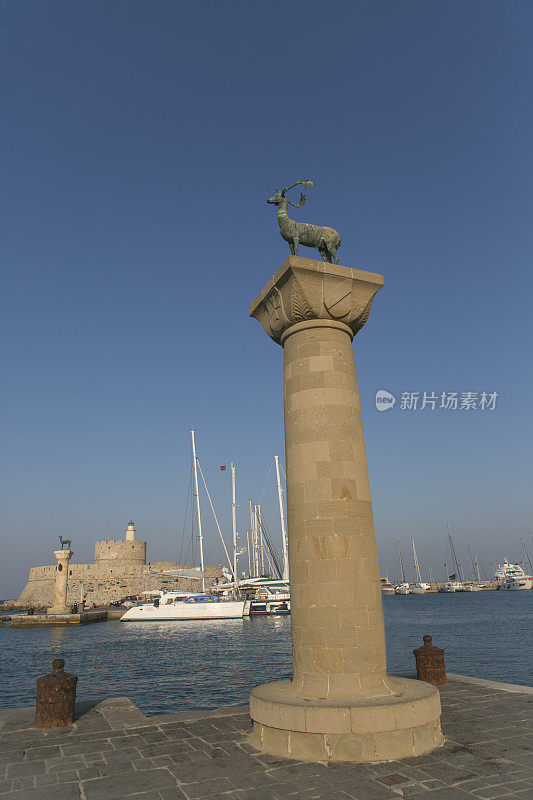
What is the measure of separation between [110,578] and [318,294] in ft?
260

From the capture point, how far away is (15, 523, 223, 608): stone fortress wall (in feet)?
254

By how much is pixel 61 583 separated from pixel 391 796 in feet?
214

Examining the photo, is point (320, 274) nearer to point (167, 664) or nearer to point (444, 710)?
point (444, 710)

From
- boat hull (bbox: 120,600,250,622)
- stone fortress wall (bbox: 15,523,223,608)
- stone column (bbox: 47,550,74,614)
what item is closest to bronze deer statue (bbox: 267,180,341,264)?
boat hull (bbox: 120,600,250,622)

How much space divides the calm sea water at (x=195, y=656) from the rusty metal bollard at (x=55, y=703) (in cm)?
888

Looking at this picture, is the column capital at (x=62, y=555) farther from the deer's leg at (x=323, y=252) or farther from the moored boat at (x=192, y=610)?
the deer's leg at (x=323, y=252)

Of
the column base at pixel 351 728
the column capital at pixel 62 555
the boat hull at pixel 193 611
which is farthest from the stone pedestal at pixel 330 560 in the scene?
the column capital at pixel 62 555

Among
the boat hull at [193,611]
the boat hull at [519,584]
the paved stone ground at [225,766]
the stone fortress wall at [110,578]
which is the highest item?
the stone fortress wall at [110,578]

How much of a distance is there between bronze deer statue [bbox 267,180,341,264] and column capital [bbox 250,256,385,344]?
866 mm

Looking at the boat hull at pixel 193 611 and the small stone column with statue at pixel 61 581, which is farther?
the small stone column with statue at pixel 61 581

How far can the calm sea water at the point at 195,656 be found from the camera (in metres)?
20.2

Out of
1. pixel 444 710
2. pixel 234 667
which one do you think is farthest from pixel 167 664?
pixel 444 710

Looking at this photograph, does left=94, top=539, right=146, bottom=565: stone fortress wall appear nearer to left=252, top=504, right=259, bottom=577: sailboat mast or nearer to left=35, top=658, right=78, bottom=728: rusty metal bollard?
left=252, top=504, right=259, bottom=577: sailboat mast

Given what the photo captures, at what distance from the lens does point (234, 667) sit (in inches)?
996
